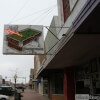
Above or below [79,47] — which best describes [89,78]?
below

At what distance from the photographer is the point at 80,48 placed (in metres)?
8.95

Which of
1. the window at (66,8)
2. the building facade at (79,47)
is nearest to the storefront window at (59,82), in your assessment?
the building facade at (79,47)

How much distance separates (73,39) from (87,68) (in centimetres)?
544

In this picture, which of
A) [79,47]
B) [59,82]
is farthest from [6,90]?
[79,47]

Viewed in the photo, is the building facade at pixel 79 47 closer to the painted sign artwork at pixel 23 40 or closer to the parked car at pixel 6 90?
the painted sign artwork at pixel 23 40

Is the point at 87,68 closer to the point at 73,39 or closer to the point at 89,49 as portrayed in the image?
the point at 89,49

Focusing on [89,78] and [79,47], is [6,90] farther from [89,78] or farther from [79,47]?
[79,47]

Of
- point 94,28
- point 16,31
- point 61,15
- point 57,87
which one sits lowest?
point 57,87

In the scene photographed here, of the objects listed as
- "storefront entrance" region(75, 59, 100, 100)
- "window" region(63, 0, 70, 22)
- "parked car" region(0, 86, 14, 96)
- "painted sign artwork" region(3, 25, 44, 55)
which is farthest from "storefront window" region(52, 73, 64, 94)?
"parked car" region(0, 86, 14, 96)

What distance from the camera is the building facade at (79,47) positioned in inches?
240

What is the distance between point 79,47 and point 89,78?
399 cm

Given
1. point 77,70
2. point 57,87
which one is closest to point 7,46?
point 77,70

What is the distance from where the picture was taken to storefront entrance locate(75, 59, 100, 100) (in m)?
11.1

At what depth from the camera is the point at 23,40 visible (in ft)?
36.1
